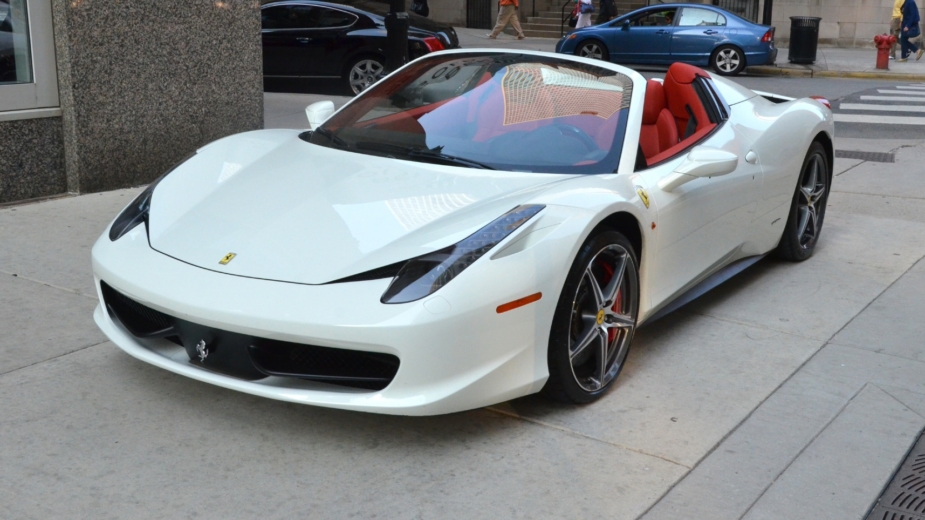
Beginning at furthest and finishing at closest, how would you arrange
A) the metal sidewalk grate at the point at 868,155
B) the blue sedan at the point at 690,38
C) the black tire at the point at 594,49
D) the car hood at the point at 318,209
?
the black tire at the point at 594,49 → the blue sedan at the point at 690,38 → the metal sidewalk grate at the point at 868,155 → the car hood at the point at 318,209

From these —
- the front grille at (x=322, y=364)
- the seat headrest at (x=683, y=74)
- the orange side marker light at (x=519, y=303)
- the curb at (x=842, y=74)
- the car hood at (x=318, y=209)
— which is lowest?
the curb at (x=842, y=74)

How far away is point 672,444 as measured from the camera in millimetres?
3570

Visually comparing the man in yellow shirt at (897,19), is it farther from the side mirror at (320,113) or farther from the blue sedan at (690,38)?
the side mirror at (320,113)

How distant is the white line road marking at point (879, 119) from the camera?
1247 cm

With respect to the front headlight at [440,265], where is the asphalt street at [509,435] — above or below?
below

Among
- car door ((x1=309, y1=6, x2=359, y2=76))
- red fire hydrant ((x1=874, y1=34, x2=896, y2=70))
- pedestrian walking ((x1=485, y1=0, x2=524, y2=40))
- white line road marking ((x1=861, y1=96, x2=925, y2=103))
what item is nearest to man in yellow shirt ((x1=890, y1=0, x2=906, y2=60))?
red fire hydrant ((x1=874, y1=34, x2=896, y2=70))

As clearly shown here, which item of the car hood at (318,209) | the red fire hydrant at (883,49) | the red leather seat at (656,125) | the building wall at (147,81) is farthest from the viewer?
the red fire hydrant at (883,49)

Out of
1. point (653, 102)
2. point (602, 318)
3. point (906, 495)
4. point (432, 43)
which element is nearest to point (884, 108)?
point (432, 43)

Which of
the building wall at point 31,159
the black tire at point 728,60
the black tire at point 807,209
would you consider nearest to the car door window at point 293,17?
the building wall at point 31,159

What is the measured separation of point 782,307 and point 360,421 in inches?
99.1

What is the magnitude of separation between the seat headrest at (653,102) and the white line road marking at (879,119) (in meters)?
8.19

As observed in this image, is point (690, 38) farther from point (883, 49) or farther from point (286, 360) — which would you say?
point (286, 360)

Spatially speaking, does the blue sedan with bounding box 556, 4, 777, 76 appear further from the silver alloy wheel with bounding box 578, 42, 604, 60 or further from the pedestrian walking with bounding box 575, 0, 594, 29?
the pedestrian walking with bounding box 575, 0, 594, 29

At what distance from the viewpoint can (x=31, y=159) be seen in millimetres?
6902
